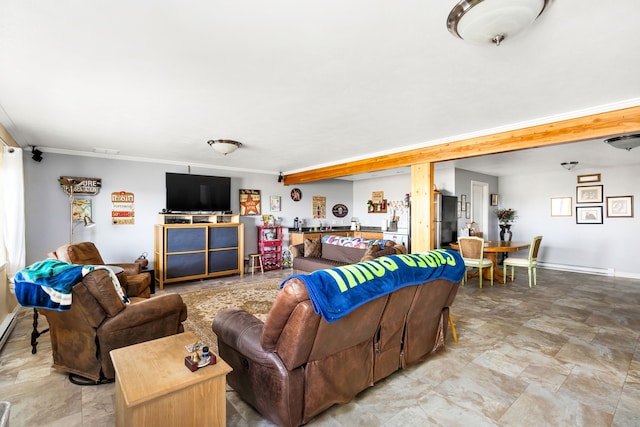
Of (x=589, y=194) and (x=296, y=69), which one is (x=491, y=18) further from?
(x=589, y=194)

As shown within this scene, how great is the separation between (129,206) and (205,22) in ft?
16.2

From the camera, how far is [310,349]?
1726mm

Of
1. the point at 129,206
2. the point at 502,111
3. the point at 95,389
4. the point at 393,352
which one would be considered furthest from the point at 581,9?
the point at 129,206

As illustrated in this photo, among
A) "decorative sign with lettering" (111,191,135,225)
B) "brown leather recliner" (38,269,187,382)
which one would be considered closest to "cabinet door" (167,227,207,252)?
"decorative sign with lettering" (111,191,135,225)

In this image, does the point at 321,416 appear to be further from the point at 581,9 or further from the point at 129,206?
the point at 129,206

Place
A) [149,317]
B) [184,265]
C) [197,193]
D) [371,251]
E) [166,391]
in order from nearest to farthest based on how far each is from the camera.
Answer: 1. [166,391]
2. [149,317]
3. [371,251]
4. [184,265]
5. [197,193]

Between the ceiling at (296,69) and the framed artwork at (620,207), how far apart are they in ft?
17.1

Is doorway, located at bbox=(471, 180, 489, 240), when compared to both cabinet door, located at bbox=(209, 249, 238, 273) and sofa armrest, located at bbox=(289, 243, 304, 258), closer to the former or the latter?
sofa armrest, located at bbox=(289, 243, 304, 258)

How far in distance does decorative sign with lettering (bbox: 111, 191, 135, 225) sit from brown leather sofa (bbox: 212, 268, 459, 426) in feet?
14.4

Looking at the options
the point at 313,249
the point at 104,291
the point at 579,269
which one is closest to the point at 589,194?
the point at 579,269

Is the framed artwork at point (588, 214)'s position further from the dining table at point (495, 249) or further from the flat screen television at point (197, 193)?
the flat screen television at point (197, 193)

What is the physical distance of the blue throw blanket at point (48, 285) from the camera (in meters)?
2.11

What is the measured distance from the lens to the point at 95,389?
228 centimetres

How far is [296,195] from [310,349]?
6254 millimetres
